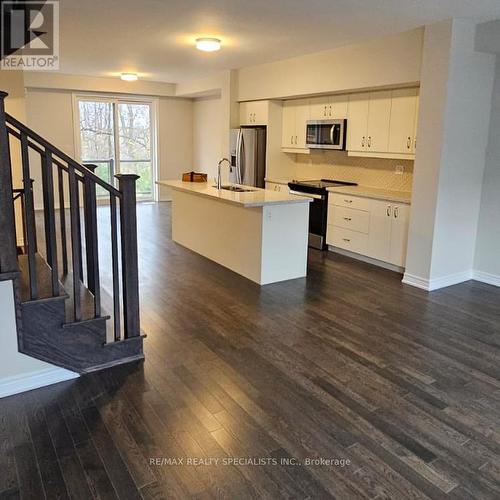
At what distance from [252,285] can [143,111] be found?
6743 millimetres

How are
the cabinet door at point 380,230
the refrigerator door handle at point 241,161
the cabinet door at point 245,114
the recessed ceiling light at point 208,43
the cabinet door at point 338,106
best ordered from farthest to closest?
the cabinet door at point 245,114 → the refrigerator door handle at point 241,161 → the cabinet door at point 338,106 → the cabinet door at point 380,230 → the recessed ceiling light at point 208,43

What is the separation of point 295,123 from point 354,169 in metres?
1.23

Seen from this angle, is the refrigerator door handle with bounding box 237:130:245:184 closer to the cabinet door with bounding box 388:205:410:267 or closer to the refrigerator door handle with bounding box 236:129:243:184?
the refrigerator door handle with bounding box 236:129:243:184

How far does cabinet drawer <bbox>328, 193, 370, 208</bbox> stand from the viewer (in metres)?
5.63

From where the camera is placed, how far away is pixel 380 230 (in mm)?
5461

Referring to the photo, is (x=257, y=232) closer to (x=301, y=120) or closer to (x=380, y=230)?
(x=380, y=230)

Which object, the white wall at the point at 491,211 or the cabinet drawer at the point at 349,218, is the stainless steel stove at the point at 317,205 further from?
the white wall at the point at 491,211

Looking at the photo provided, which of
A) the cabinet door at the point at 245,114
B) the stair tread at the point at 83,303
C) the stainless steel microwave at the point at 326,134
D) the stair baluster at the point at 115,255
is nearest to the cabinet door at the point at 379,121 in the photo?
the stainless steel microwave at the point at 326,134

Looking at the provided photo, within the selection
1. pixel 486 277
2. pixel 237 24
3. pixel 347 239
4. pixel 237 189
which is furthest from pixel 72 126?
pixel 486 277

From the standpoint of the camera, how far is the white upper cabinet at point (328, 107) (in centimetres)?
609

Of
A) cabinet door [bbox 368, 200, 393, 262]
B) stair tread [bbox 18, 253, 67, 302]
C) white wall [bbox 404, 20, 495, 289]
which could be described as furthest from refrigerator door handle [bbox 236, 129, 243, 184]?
stair tread [bbox 18, 253, 67, 302]

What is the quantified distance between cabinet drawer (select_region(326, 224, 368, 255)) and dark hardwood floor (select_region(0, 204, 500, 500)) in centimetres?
161

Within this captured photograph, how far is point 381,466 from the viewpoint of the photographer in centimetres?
215

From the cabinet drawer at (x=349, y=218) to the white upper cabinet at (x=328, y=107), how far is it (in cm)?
126
